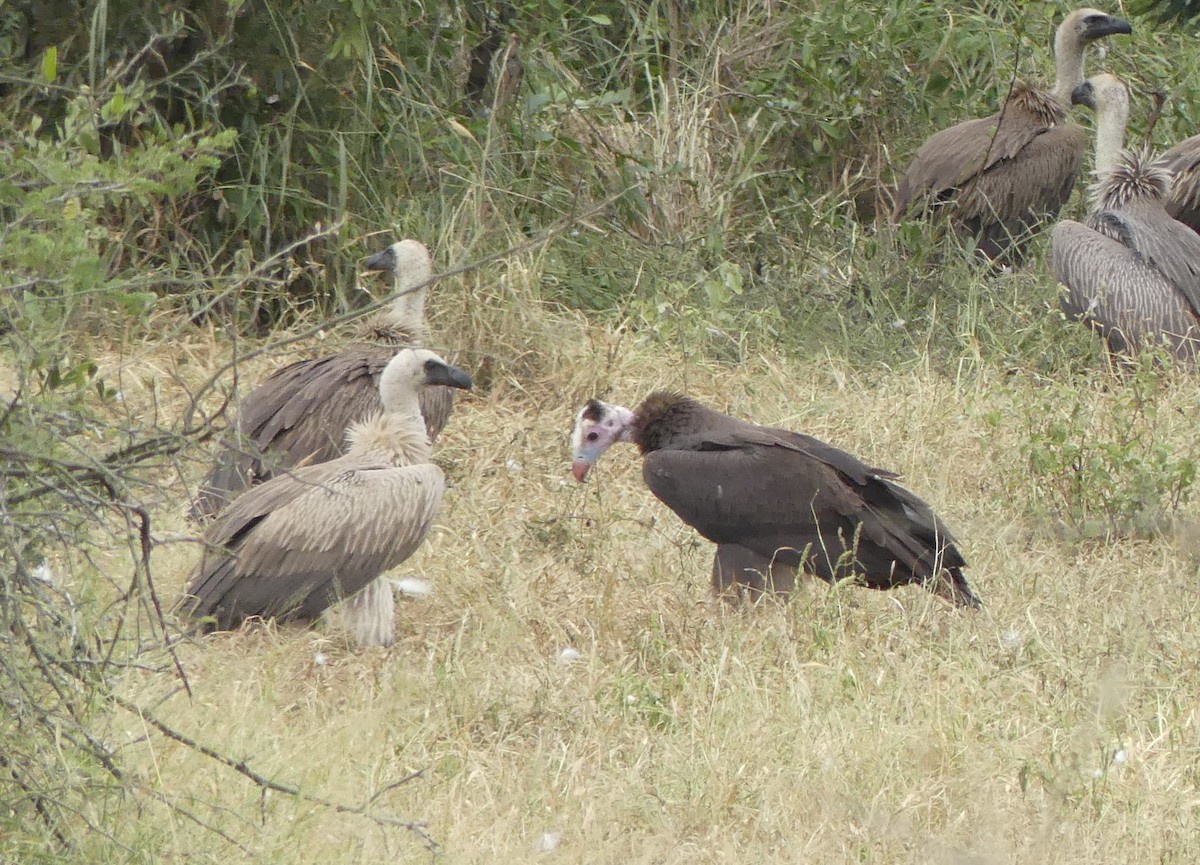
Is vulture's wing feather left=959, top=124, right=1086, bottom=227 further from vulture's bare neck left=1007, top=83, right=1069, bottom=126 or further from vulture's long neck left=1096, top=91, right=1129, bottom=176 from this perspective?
vulture's long neck left=1096, top=91, right=1129, bottom=176

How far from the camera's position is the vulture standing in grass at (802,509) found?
477cm

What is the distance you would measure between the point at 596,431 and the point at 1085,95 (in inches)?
144

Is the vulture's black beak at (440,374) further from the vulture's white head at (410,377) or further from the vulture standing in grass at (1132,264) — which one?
the vulture standing in grass at (1132,264)

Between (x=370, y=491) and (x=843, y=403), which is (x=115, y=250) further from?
(x=843, y=403)

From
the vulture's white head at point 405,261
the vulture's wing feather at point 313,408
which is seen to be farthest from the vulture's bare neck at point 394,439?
the vulture's white head at point 405,261

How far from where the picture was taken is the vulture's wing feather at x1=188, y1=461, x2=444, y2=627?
4.75 m

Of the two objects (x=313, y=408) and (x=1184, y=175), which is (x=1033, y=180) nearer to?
(x=1184, y=175)

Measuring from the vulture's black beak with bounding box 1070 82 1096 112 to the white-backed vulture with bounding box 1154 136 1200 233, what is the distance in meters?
0.38

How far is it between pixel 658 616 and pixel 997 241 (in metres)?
3.90

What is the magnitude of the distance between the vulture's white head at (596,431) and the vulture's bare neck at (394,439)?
44 cm

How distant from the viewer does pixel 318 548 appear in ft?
15.8

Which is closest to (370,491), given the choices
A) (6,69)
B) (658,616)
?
(658,616)

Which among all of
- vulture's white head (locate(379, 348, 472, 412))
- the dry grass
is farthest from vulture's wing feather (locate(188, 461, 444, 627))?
vulture's white head (locate(379, 348, 472, 412))

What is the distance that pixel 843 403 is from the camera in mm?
6484
